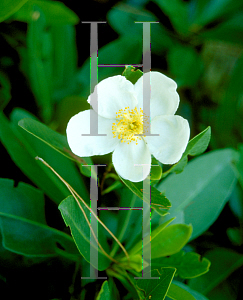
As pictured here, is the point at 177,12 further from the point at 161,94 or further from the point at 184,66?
the point at 161,94

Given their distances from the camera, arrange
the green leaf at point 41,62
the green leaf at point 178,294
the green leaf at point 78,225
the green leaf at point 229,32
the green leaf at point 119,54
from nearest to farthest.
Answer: the green leaf at point 78,225, the green leaf at point 178,294, the green leaf at point 41,62, the green leaf at point 119,54, the green leaf at point 229,32

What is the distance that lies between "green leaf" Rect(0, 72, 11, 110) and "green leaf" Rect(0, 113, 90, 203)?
0.11 m

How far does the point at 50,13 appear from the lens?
2.77 ft

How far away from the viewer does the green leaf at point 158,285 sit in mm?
519

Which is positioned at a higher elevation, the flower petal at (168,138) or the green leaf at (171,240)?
the flower petal at (168,138)

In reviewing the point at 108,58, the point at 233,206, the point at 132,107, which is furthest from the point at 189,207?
the point at 108,58

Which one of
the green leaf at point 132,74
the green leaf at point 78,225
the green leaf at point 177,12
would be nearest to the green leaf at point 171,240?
the green leaf at point 78,225

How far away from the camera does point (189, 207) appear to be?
33.5 inches

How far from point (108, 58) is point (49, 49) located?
0.65 feet

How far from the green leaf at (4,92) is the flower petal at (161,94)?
446 millimetres

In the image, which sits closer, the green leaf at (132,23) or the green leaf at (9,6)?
the green leaf at (9,6)

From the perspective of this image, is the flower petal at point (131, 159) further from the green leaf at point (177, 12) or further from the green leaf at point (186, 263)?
the green leaf at point (177, 12)

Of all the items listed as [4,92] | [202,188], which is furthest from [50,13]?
[202,188]

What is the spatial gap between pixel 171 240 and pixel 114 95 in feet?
1.20
